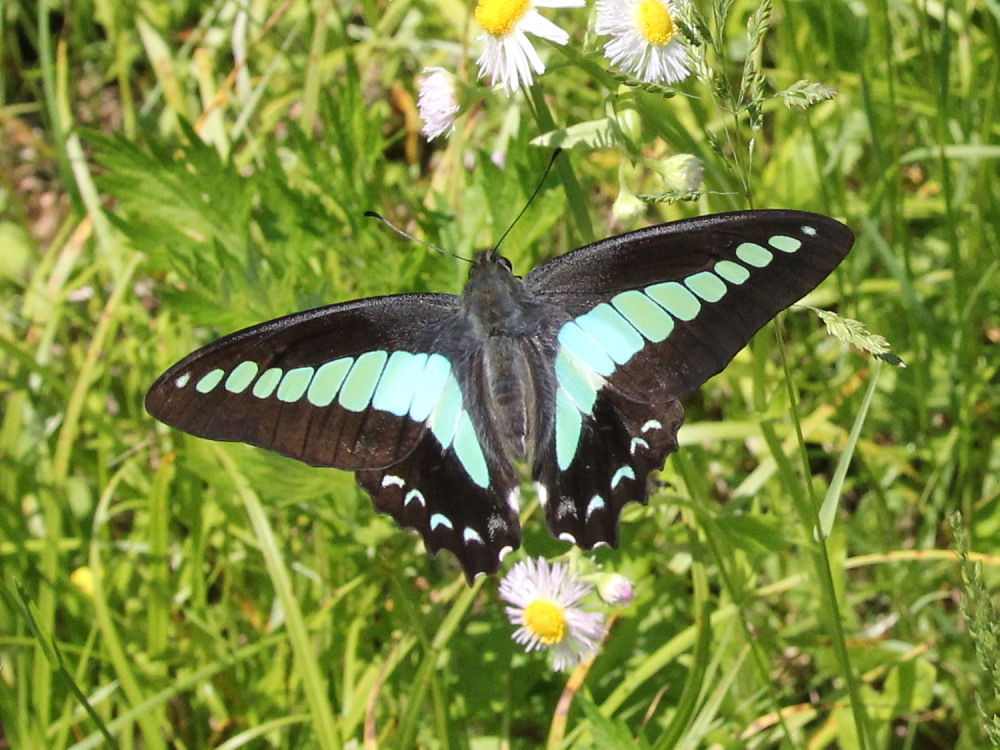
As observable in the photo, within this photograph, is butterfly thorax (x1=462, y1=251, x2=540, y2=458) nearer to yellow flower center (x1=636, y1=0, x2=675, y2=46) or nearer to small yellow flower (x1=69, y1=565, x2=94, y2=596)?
yellow flower center (x1=636, y1=0, x2=675, y2=46)

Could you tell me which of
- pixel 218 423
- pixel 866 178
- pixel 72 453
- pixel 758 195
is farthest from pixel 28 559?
pixel 866 178

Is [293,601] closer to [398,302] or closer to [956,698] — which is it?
[398,302]

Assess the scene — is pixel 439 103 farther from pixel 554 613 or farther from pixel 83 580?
pixel 83 580

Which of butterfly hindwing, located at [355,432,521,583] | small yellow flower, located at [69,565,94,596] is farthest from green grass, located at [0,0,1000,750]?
butterfly hindwing, located at [355,432,521,583]

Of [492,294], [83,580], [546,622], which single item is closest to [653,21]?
[492,294]

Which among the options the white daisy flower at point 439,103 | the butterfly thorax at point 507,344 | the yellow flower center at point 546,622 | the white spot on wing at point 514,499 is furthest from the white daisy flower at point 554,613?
the white daisy flower at point 439,103

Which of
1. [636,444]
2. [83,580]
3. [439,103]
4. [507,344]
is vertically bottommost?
[83,580]

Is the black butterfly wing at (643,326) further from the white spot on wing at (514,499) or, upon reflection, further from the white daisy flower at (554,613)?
the white daisy flower at (554,613)
